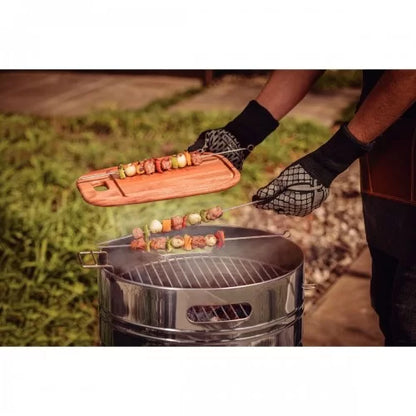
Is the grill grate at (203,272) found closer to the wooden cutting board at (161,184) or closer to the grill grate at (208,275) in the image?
the grill grate at (208,275)

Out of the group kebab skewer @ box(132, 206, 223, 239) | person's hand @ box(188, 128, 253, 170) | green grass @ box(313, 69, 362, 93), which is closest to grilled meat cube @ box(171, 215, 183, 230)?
kebab skewer @ box(132, 206, 223, 239)

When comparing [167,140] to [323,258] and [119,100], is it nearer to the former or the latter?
[119,100]

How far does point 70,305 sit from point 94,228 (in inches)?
15.5

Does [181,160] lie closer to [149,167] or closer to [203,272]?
[149,167]

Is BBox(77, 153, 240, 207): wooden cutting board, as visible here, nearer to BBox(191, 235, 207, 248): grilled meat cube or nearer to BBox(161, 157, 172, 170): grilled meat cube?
BBox(161, 157, 172, 170): grilled meat cube

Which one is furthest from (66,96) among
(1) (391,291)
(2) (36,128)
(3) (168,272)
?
(1) (391,291)

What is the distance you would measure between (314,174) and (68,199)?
1642 mm

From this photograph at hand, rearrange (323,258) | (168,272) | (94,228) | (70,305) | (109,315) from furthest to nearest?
1. (323,258)
2. (94,228)
3. (70,305)
4. (168,272)
5. (109,315)

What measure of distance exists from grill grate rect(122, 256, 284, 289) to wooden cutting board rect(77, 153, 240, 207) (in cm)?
33

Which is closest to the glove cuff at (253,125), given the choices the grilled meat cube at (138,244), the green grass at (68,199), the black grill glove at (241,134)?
the black grill glove at (241,134)

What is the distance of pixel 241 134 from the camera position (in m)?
2.20

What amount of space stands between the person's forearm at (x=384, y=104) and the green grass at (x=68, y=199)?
1394 millimetres

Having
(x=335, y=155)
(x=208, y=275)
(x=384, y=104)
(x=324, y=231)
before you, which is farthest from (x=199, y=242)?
(x=324, y=231)

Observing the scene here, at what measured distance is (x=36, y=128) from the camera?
3209 millimetres
